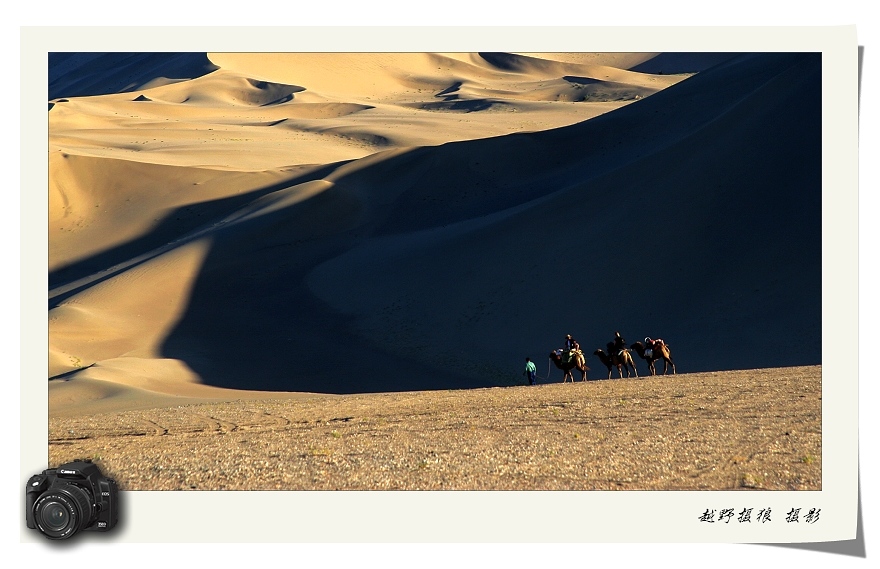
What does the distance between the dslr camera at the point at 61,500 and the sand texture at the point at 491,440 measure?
2860mm

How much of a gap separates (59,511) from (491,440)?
23.3ft

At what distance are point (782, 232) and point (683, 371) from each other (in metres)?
6.48

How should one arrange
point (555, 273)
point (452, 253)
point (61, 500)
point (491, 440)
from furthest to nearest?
point (452, 253)
point (555, 273)
point (491, 440)
point (61, 500)

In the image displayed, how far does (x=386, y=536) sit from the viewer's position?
432 inches

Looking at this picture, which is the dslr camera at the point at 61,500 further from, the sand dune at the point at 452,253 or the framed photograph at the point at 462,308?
the sand dune at the point at 452,253

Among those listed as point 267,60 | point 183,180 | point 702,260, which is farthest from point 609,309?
point 267,60

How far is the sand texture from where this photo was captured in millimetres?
13000

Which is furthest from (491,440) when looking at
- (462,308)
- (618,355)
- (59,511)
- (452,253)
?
(452,253)

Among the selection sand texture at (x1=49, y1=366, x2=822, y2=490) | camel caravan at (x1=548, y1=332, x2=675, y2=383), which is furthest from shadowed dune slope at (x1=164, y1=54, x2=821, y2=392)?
sand texture at (x1=49, y1=366, x2=822, y2=490)

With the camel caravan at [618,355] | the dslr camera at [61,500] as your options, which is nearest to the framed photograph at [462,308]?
the camel caravan at [618,355]

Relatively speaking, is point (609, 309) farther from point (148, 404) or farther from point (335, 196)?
point (335, 196)

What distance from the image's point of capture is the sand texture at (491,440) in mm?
13000

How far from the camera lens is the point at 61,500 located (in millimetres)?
9781

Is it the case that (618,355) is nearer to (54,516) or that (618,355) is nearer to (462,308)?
(462,308)
